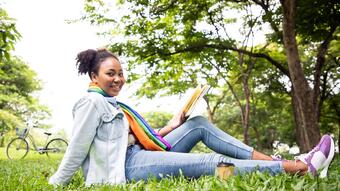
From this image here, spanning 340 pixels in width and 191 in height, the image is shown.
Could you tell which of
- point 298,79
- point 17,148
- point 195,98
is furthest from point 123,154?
point 17,148

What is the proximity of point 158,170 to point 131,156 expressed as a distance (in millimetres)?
238

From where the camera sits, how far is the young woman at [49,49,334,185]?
2615 mm

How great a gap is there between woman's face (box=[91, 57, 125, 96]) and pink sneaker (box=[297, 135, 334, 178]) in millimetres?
1468

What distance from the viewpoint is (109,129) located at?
284cm

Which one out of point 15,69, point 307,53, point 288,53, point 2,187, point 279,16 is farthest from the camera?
point 15,69

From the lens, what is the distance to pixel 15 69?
981 inches

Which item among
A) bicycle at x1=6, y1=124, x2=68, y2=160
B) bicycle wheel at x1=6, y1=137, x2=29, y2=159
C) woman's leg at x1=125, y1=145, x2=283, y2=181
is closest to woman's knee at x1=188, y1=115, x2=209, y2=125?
woman's leg at x1=125, y1=145, x2=283, y2=181

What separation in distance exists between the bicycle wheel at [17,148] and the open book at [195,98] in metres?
8.47

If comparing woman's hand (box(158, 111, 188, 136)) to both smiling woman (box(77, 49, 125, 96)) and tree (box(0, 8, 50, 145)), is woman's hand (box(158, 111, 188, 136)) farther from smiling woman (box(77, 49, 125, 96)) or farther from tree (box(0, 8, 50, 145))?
tree (box(0, 8, 50, 145))

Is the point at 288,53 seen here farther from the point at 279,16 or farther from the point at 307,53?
the point at 307,53

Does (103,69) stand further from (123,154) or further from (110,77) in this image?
(123,154)

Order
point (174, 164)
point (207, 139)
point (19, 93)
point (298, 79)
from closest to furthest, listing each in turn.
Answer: point (174, 164) < point (207, 139) < point (298, 79) < point (19, 93)

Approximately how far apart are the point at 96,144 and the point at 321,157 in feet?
5.17

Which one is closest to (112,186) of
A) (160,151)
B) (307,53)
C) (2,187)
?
(160,151)
